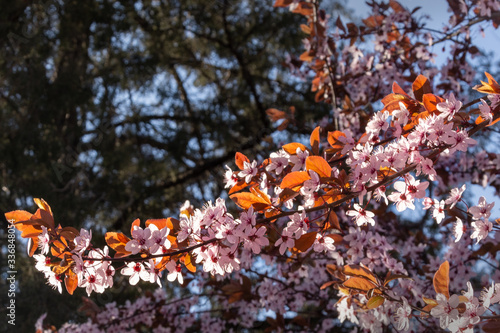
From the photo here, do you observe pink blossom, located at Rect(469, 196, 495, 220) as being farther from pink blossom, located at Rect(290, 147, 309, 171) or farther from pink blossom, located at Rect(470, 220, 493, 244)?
pink blossom, located at Rect(290, 147, 309, 171)

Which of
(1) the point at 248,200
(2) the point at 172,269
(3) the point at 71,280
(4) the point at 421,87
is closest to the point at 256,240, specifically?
(1) the point at 248,200

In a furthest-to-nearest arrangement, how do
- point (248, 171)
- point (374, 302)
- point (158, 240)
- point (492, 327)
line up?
point (248, 171)
point (374, 302)
point (158, 240)
point (492, 327)

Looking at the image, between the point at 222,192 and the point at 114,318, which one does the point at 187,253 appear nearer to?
the point at 114,318

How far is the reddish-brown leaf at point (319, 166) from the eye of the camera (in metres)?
0.99

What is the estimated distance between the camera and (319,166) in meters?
1.00

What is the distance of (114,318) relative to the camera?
245 cm

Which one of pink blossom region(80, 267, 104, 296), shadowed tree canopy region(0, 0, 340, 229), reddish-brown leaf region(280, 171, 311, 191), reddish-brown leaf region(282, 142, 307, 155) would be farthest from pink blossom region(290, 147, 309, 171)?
shadowed tree canopy region(0, 0, 340, 229)

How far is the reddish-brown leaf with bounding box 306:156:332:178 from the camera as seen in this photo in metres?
0.99

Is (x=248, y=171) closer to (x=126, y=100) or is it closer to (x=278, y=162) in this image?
(x=278, y=162)

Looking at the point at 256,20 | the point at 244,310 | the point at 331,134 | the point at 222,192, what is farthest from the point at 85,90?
the point at 331,134

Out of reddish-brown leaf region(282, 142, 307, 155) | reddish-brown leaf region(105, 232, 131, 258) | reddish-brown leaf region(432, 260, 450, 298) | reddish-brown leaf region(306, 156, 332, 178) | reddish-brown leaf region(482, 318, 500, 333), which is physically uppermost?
reddish-brown leaf region(282, 142, 307, 155)

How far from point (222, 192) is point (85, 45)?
4.84ft

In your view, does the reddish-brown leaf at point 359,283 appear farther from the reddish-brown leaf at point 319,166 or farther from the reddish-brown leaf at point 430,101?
the reddish-brown leaf at point 430,101

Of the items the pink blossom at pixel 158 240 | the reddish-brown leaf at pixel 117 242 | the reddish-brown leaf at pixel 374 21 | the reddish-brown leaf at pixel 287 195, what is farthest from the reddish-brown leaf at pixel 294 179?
the reddish-brown leaf at pixel 374 21
